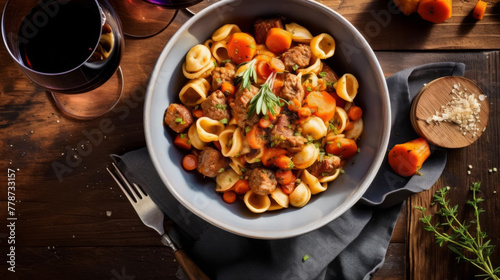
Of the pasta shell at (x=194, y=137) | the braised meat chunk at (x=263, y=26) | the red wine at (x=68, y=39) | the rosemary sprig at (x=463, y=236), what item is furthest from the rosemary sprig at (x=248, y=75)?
the rosemary sprig at (x=463, y=236)

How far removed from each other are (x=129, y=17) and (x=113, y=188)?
4.16ft

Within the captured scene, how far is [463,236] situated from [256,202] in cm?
158

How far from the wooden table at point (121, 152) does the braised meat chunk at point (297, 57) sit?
611 mm

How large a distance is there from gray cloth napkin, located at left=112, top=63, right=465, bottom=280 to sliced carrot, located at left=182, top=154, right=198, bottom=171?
340 millimetres

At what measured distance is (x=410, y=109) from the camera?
2.99m

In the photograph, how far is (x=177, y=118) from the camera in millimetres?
2541

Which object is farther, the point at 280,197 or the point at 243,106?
the point at 280,197

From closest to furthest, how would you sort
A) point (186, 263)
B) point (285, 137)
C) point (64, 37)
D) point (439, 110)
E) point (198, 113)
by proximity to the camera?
point (64, 37), point (285, 137), point (198, 113), point (186, 263), point (439, 110)

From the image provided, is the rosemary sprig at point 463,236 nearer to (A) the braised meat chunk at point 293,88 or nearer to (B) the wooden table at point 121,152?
(B) the wooden table at point 121,152

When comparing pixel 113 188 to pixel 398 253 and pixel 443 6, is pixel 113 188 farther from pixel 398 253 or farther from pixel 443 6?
pixel 443 6

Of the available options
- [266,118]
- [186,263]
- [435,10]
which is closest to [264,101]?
[266,118]

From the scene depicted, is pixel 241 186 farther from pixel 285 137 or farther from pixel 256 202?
pixel 285 137

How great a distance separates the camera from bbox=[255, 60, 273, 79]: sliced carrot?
2557 mm

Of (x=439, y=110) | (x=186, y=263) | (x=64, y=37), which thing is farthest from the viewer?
(x=439, y=110)
